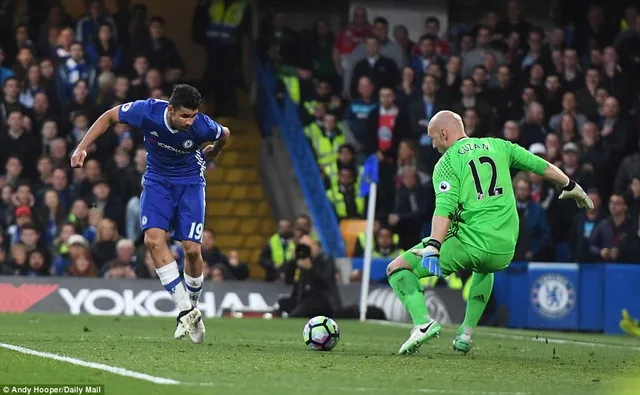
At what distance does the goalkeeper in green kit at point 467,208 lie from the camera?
11.3m

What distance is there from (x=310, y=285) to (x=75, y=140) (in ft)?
14.6

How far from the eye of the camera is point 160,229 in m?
12.2

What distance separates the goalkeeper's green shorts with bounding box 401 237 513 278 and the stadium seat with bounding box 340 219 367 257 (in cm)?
960

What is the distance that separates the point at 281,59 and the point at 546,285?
714 centimetres

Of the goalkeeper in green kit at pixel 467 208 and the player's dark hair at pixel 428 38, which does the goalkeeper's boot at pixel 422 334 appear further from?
the player's dark hair at pixel 428 38

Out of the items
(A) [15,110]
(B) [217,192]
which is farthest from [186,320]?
(B) [217,192]

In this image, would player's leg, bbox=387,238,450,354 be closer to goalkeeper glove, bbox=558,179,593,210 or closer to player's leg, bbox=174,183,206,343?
goalkeeper glove, bbox=558,179,593,210

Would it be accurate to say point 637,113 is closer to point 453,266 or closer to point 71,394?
point 453,266

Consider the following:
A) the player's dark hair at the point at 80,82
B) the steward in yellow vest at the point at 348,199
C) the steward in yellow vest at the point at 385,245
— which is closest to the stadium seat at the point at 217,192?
the steward in yellow vest at the point at 348,199

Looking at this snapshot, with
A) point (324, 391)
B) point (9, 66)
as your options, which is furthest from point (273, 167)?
point (324, 391)

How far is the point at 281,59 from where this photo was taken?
2452 cm

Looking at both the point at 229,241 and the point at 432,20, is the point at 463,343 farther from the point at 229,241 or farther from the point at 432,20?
the point at 432,20

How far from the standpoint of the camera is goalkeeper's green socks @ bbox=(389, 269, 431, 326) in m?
11.4

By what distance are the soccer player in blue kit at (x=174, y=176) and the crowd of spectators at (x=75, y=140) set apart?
6.86 m
